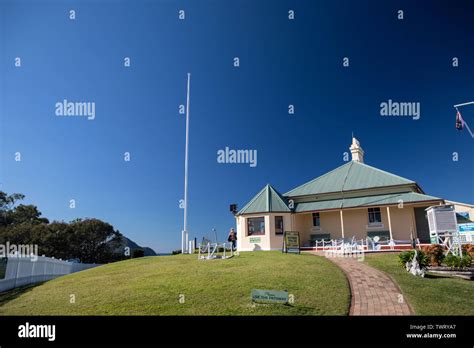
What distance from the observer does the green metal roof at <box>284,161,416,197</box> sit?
2202 cm

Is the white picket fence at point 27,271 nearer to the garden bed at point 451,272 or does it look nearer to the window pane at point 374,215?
the garden bed at point 451,272

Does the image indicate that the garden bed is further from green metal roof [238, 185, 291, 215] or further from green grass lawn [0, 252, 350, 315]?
green metal roof [238, 185, 291, 215]

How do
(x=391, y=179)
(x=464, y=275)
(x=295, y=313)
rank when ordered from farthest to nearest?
(x=391, y=179)
(x=464, y=275)
(x=295, y=313)

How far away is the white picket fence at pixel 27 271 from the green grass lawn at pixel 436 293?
1403cm

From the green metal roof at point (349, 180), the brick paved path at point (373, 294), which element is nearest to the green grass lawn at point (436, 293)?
the brick paved path at point (373, 294)

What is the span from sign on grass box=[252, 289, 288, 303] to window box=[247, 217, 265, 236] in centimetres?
1550

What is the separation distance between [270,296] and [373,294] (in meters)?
3.18

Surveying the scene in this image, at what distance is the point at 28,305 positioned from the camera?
8.47 meters

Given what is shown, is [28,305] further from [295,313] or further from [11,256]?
[295,313]

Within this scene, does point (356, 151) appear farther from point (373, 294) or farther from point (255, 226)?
point (373, 294)
